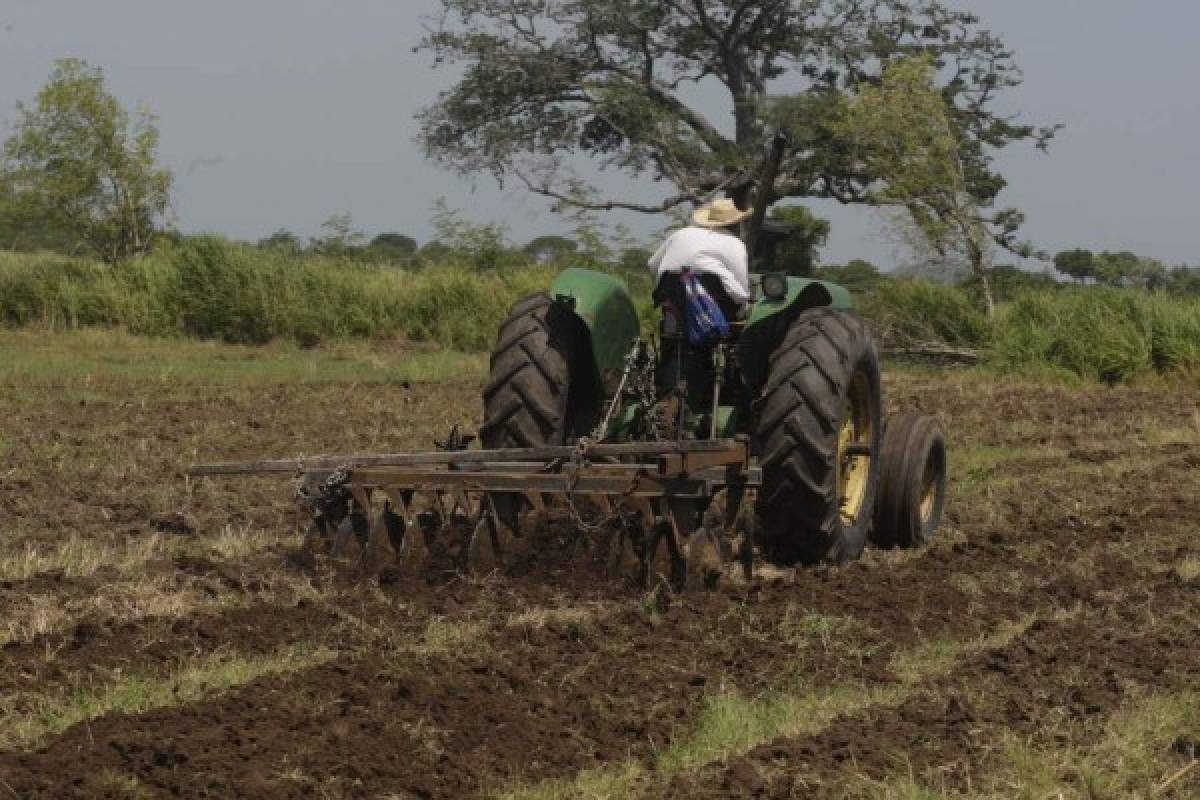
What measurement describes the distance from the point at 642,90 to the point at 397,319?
1319 cm

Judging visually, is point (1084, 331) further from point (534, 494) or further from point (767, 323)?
point (534, 494)

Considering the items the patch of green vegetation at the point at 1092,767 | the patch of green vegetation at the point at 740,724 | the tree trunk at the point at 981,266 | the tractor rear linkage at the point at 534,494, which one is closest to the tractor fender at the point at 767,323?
the tractor rear linkage at the point at 534,494

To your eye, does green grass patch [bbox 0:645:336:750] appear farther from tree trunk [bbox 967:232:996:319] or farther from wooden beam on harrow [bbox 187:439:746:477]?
tree trunk [bbox 967:232:996:319]

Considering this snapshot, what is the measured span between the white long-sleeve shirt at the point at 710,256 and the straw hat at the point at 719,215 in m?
Answer: 0.08

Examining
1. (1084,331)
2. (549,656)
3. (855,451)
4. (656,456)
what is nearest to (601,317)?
(656,456)

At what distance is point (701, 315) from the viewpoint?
24.7 feet

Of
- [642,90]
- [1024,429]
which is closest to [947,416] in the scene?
[1024,429]

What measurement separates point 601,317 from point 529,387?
1.52 ft

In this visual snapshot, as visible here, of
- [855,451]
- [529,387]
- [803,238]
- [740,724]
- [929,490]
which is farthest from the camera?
[803,238]

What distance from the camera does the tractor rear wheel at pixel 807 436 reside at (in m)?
7.34

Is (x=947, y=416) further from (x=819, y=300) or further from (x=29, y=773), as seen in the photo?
(x=29, y=773)

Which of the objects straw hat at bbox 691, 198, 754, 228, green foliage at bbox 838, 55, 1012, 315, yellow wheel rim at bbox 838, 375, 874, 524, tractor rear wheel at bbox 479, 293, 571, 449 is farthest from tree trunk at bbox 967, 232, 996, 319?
tractor rear wheel at bbox 479, 293, 571, 449

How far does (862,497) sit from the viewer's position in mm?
8289

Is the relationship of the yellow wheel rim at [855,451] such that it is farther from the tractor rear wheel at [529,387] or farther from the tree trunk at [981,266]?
the tree trunk at [981,266]
